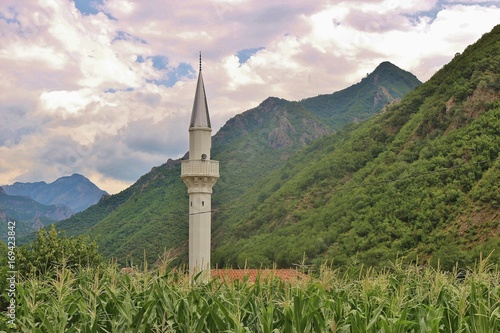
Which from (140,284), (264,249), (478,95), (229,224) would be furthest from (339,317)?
(229,224)

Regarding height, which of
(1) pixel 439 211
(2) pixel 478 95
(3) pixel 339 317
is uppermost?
(2) pixel 478 95

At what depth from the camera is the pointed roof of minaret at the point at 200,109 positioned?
23203mm

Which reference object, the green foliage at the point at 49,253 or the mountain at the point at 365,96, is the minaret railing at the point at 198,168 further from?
the mountain at the point at 365,96

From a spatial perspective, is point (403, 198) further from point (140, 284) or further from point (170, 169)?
point (170, 169)

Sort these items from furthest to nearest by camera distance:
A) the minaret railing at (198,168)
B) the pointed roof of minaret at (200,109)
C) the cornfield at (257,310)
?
the pointed roof of minaret at (200,109) < the minaret railing at (198,168) < the cornfield at (257,310)

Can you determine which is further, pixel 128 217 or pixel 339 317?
pixel 128 217

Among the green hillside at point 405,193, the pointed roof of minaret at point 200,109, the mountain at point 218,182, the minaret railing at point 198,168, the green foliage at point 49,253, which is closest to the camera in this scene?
the green foliage at point 49,253

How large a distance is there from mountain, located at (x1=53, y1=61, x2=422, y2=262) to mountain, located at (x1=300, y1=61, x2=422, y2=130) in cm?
33

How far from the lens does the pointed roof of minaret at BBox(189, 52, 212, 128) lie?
23.2m

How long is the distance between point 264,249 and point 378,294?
90.4 feet

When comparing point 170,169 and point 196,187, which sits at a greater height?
point 170,169

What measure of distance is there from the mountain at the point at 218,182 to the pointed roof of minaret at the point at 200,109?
660 inches

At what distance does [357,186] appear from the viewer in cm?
3881

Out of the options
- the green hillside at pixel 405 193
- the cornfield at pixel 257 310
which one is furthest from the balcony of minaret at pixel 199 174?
the cornfield at pixel 257 310
